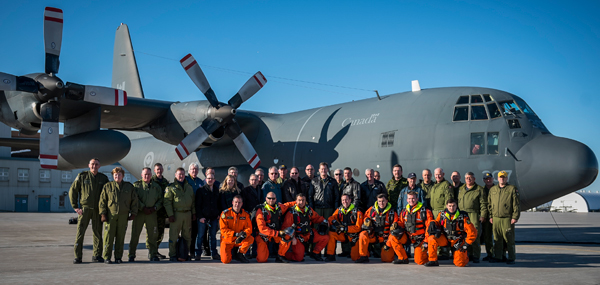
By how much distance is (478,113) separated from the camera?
481 inches

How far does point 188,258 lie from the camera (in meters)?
9.54

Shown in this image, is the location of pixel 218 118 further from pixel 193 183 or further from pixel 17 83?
pixel 17 83

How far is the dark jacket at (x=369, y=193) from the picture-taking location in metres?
10.3

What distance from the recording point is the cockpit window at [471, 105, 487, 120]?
12122 mm

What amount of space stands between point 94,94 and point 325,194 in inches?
279

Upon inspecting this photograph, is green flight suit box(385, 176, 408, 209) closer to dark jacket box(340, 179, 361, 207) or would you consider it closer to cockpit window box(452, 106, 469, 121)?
dark jacket box(340, 179, 361, 207)

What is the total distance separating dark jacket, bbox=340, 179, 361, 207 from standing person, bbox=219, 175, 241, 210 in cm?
226

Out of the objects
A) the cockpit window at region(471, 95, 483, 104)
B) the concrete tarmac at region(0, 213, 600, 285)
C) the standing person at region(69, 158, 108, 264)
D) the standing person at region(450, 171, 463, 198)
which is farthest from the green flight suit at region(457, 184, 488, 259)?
the standing person at region(69, 158, 108, 264)

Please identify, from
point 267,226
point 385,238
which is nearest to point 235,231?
point 267,226

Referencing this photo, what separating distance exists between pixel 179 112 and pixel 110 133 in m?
2.52

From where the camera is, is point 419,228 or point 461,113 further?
point 461,113

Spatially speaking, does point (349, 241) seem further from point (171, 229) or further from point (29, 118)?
point (29, 118)

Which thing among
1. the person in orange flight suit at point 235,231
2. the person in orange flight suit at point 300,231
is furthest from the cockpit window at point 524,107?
the person in orange flight suit at point 235,231

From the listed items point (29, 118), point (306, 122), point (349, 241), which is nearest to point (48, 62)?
point (29, 118)
